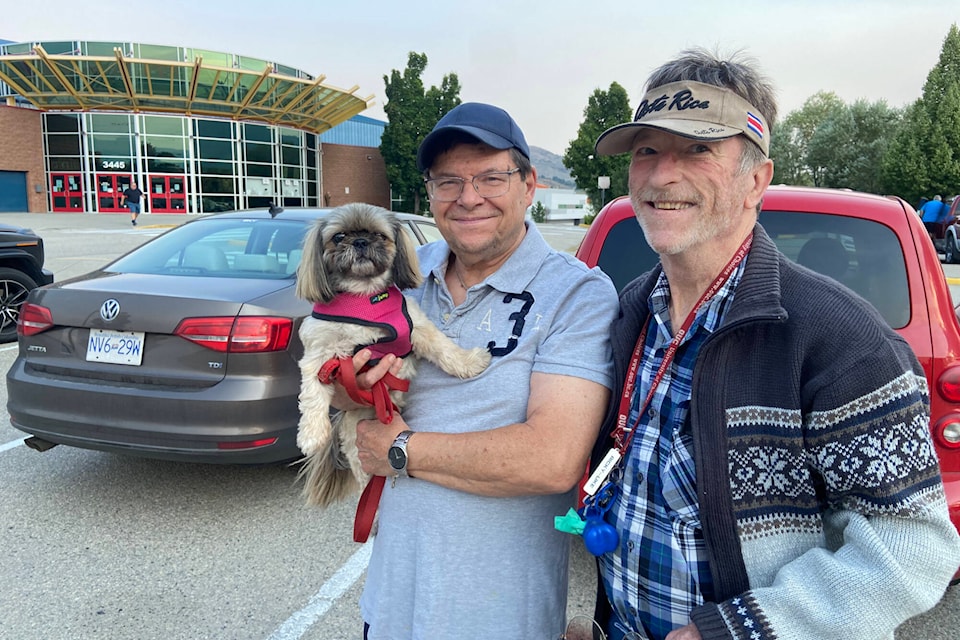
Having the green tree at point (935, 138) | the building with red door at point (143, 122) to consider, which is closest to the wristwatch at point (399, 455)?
the building with red door at point (143, 122)

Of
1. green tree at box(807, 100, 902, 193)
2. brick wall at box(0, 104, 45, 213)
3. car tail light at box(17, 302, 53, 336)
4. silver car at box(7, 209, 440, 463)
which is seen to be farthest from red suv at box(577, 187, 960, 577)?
green tree at box(807, 100, 902, 193)

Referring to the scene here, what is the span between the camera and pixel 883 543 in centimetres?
115

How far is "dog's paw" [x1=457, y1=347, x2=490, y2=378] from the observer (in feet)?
5.74

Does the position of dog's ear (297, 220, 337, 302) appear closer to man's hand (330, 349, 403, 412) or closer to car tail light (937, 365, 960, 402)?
man's hand (330, 349, 403, 412)

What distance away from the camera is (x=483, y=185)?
185 cm

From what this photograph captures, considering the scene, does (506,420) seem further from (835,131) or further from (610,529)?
(835,131)

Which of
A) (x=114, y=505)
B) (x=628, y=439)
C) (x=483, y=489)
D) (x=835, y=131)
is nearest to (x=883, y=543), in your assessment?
(x=628, y=439)

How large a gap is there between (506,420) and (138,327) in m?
2.89

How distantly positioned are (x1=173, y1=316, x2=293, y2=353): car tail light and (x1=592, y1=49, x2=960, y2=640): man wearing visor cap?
8.46 feet

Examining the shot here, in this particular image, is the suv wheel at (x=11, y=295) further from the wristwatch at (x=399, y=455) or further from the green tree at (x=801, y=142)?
the green tree at (x=801, y=142)

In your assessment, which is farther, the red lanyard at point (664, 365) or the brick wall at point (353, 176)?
the brick wall at point (353, 176)

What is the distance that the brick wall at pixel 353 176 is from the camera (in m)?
48.3

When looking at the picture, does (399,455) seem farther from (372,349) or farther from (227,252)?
(227,252)

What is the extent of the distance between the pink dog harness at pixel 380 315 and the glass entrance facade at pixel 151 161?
37228 millimetres
